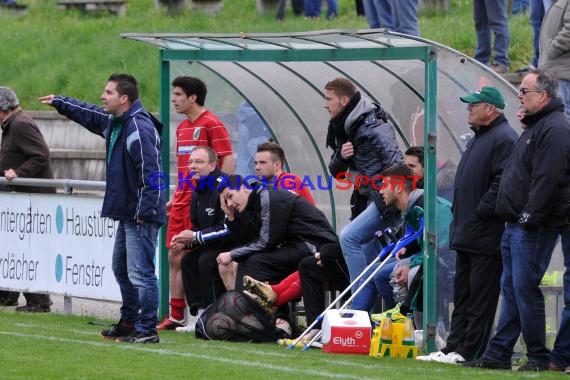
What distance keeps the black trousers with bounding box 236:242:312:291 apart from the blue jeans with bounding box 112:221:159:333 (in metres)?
1.19

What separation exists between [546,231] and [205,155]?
12.4 ft

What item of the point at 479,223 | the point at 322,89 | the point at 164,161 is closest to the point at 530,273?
the point at 479,223

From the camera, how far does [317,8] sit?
2455 cm

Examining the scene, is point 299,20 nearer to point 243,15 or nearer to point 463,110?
point 243,15

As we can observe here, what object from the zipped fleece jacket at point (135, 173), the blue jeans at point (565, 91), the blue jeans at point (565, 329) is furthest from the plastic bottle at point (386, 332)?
the blue jeans at point (565, 91)

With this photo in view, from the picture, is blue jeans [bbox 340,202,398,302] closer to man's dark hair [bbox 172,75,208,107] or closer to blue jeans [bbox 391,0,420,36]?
man's dark hair [bbox 172,75,208,107]

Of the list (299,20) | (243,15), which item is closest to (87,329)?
(299,20)

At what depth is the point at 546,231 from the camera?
9648 millimetres

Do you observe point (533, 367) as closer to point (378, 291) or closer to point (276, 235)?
point (378, 291)

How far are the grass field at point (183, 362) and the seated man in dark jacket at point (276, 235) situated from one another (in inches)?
33.4

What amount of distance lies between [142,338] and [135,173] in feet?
4.38

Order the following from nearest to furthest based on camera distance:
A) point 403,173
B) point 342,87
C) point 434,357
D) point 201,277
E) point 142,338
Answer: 1. point 434,357
2. point 142,338
3. point 403,173
4. point 342,87
5. point 201,277

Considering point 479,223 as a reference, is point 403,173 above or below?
above

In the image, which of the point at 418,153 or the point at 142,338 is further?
the point at 418,153
